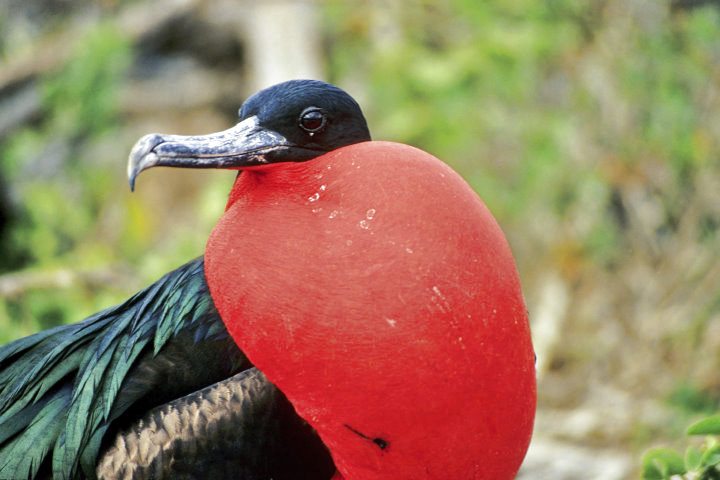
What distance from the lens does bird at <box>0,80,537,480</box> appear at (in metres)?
1.37

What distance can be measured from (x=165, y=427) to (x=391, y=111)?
3.38 meters

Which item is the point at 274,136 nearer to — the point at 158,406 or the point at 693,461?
the point at 158,406

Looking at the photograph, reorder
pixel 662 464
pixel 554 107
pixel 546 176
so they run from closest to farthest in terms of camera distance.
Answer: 1. pixel 662 464
2. pixel 546 176
3. pixel 554 107

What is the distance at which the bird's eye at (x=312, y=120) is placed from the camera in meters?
1.58

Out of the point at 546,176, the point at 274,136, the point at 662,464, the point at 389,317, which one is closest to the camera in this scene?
the point at 389,317

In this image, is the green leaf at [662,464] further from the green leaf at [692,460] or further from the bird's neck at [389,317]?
the bird's neck at [389,317]

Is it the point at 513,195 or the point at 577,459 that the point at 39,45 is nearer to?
the point at 513,195

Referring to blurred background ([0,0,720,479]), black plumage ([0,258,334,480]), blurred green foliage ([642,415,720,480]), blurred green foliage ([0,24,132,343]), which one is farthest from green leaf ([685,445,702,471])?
blurred green foliage ([0,24,132,343])

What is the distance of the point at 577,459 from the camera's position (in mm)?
3430

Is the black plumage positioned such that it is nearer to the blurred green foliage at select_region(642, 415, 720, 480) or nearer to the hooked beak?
the hooked beak

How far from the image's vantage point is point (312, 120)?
159cm

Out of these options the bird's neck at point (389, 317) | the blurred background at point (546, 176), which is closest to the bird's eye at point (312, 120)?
the bird's neck at point (389, 317)

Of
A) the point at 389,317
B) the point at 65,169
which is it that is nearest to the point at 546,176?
the point at 65,169

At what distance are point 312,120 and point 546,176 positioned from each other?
2.76 metres
